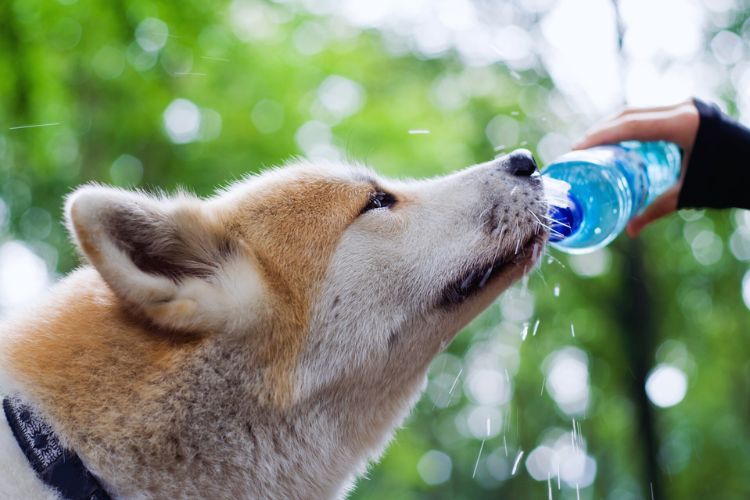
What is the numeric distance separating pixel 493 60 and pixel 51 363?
40.4 feet

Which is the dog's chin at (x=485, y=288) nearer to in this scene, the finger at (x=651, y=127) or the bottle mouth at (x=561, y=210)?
the bottle mouth at (x=561, y=210)

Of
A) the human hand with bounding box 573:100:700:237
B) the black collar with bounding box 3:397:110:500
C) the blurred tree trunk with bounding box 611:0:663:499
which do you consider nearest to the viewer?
the black collar with bounding box 3:397:110:500

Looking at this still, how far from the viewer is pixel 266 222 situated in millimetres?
3393

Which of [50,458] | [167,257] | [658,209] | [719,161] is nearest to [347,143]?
[658,209]

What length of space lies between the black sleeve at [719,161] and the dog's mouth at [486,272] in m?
1.25

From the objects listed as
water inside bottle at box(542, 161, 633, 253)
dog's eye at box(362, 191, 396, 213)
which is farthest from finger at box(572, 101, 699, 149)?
dog's eye at box(362, 191, 396, 213)

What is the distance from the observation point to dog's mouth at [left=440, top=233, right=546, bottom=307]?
11.3 feet

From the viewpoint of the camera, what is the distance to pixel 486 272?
3.49 metres

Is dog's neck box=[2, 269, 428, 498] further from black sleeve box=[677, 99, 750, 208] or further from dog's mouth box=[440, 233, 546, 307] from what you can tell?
black sleeve box=[677, 99, 750, 208]

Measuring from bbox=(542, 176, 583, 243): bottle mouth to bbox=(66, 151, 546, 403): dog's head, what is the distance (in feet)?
0.34

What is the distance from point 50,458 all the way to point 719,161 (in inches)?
141

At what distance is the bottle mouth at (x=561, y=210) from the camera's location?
368cm

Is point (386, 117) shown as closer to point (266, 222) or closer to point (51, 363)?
point (266, 222)

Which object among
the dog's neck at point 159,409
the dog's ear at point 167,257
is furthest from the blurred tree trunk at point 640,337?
the dog's ear at point 167,257
